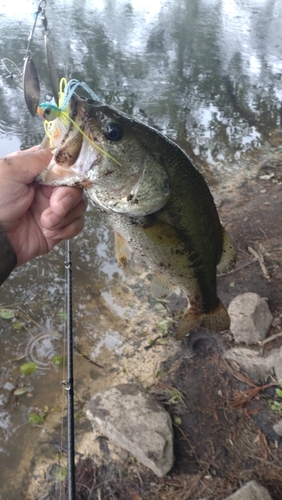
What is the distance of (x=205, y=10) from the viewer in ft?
50.9

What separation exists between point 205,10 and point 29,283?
49.2 ft

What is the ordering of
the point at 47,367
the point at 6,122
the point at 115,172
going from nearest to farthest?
1. the point at 115,172
2. the point at 47,367
3. the point at 6,122

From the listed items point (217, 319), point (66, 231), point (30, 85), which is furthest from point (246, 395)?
point (30, 85)

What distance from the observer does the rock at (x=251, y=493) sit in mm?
2547

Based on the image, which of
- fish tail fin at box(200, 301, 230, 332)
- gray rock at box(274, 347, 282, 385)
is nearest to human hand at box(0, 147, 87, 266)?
fish tail fin at box(200, 301, 230, 332)

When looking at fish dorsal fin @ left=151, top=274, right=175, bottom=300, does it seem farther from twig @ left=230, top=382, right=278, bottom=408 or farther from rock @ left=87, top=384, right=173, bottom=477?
twig @ left=230, top=382, right=278, bottom=408

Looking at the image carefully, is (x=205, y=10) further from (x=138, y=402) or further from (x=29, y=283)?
(x=138, y=402)

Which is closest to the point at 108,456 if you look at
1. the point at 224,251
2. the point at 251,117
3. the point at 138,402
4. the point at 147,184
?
the point at 138,402

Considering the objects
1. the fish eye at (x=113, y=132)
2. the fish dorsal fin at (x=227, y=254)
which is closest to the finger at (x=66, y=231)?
the fish eye at (x=113, y=132)

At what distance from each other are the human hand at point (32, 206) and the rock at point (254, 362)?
6.53ft

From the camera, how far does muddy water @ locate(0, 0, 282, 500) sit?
395 cm

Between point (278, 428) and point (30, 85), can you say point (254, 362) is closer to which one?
point (278, 428)

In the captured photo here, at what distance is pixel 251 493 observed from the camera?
8.41 ft

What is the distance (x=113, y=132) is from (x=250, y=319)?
2544 mm
